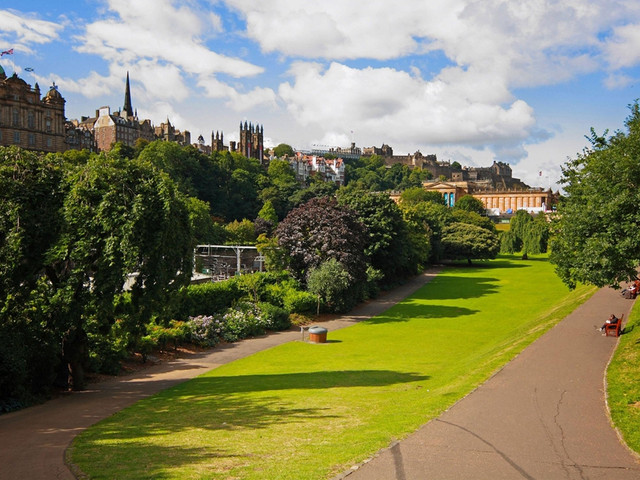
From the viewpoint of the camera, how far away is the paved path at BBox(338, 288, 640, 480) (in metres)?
9.30

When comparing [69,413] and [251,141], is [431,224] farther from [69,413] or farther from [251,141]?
[251,141]

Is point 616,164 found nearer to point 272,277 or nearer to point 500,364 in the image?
point 500,364

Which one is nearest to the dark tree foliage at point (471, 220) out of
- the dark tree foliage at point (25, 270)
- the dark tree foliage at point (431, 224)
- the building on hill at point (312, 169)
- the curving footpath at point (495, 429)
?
the dark tree foliage at point (431, 224)

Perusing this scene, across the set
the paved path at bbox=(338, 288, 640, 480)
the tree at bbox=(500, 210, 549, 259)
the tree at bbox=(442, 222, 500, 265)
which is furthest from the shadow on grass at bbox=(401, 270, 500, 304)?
the paved path at bbox=(338, 288, 640, 480)

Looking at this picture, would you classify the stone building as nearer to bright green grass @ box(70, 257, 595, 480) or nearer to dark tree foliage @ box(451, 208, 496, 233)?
dark tree foliage @ box(451, 208, 496, 233)

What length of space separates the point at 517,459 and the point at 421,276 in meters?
51.3

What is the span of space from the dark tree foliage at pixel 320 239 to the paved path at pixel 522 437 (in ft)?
69.4

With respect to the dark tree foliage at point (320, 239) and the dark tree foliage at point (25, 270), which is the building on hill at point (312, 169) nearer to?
the dark tree foliage at point (320, 239)

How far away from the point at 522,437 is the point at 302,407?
5.74 m

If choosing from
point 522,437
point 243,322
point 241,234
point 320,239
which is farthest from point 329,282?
point 241,234

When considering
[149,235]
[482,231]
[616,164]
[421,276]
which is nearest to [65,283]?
[149,235]

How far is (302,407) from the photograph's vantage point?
48.6ft

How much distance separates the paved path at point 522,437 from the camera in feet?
30.5

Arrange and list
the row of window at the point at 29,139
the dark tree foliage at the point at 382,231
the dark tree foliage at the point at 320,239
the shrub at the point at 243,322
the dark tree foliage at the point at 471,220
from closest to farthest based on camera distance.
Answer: the shrub at the point at 243,322 → the dark tree foliage at the point at 320,239 → the dark tree foliage at the point at 382,231 → the row of window at the point at 29,139 → the dark tree foliage at the point at 471,220
